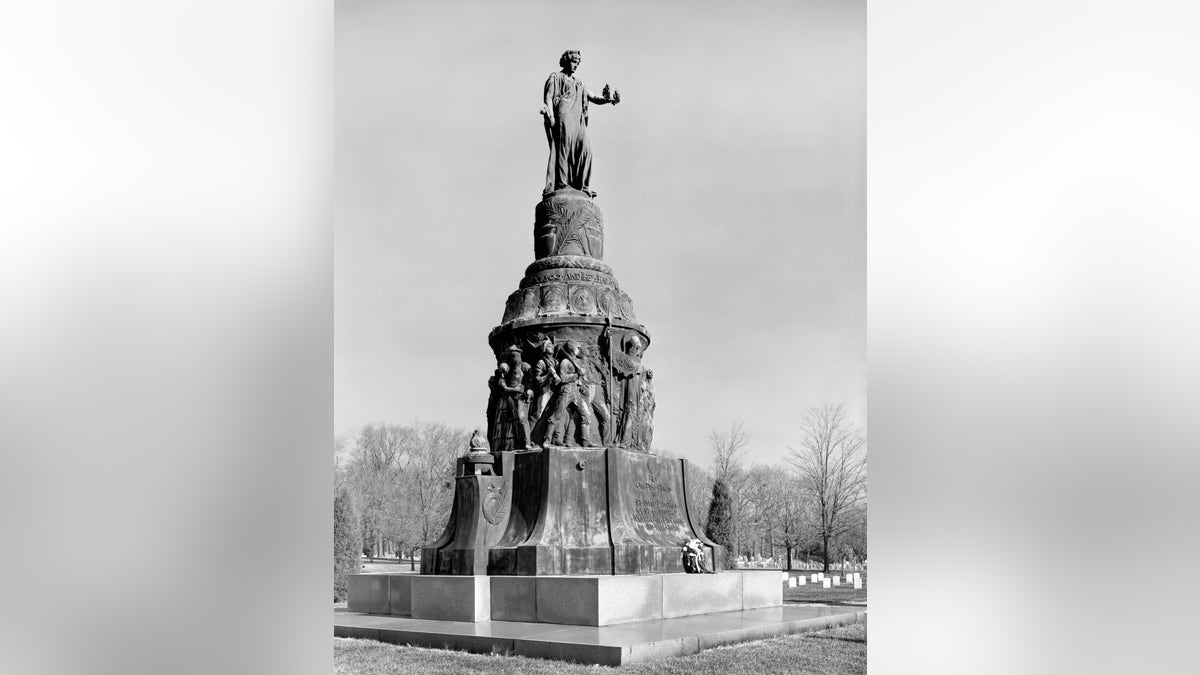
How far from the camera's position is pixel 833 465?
1182 inches

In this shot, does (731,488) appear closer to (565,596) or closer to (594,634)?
(565,596)

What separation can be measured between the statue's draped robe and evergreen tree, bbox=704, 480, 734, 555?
1464cm

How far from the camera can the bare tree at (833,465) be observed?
29.4 m

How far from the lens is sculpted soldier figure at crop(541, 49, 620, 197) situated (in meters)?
14.2

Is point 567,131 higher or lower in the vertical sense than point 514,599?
higher

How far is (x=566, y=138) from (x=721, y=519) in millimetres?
16182

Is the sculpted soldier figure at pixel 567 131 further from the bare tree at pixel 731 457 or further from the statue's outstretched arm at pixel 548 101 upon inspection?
the bare tree at pixel 731 457

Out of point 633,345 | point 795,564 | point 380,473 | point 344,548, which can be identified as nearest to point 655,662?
point 633,345

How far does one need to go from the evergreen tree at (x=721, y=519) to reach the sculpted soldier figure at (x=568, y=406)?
14560 mm

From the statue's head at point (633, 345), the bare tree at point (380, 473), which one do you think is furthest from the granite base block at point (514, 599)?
the bare tree at point (380, 473)

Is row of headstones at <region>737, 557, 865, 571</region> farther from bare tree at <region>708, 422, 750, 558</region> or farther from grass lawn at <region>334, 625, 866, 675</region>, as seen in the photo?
grass lawn at <region>334, 625, 866, 675</region>

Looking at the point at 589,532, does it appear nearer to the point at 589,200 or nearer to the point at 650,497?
the point at 650,497
